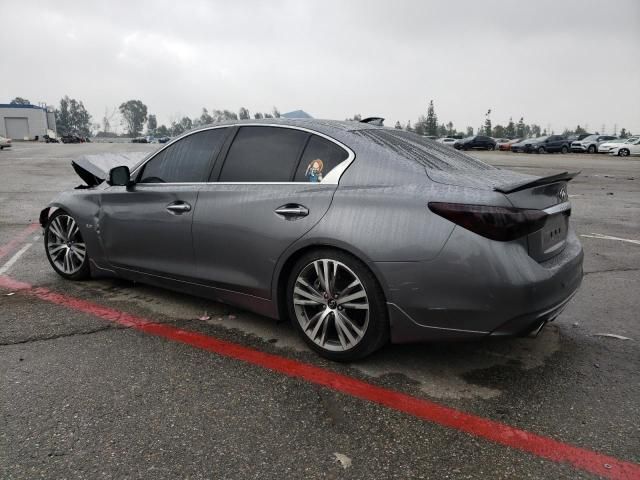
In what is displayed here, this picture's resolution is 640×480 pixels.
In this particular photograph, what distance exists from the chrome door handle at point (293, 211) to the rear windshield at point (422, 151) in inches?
25.0

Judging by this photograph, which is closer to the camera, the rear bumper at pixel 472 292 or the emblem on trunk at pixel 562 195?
the rear bumper at pixel 472 292

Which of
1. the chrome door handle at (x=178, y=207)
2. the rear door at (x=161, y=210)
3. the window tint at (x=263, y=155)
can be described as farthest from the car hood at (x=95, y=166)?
the window tint at (x=263, y=155)

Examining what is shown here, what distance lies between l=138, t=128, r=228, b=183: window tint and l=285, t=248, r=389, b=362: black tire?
3.78 feet

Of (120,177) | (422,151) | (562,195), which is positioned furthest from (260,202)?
(562,195)

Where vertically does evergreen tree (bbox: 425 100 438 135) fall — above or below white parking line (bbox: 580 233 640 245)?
above

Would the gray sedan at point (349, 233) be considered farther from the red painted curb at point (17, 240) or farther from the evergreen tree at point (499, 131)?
the evergreen tree at point (499, 131)

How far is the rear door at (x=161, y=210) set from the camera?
3.82 m

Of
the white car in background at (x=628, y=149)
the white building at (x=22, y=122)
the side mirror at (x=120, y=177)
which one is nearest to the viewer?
the side mirror at (x=120, y=177)

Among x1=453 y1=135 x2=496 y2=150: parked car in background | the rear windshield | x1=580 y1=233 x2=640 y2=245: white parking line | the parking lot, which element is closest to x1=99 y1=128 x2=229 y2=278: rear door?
the parking lot

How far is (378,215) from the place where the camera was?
289 cm

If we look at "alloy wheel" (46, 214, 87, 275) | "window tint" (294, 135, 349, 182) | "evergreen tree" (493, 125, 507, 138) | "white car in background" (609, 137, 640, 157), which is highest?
"evergreen tree" (493, 125, 507, 138)

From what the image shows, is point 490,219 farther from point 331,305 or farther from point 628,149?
point 628,149

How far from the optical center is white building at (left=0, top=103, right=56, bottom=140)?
339ft

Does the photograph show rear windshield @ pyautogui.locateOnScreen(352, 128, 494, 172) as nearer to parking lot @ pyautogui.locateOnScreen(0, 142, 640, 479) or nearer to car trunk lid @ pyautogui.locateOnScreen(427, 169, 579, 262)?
car trunk lid @ pyautogui.locateOnScreen(427, 169, 579, 262)
